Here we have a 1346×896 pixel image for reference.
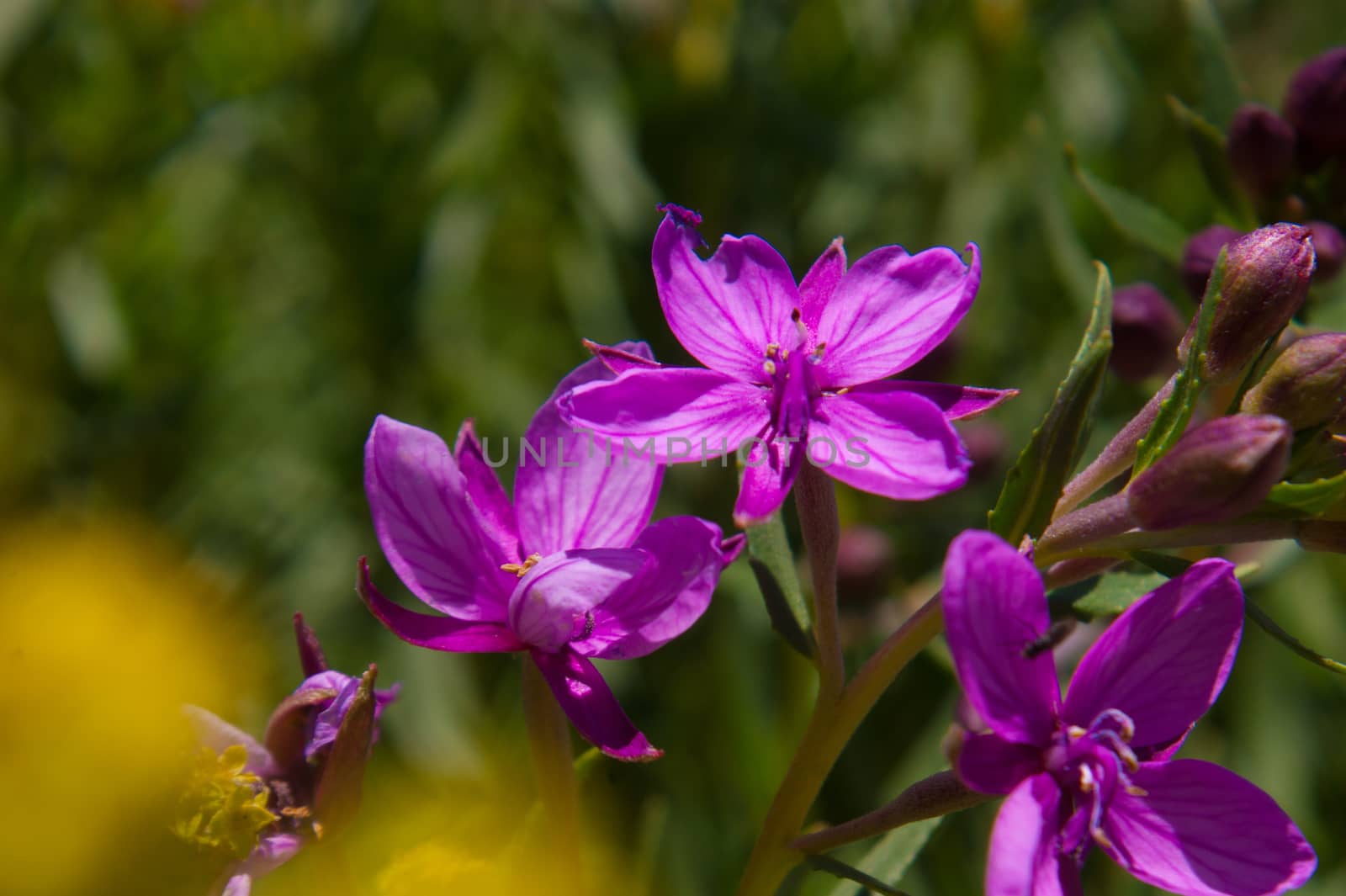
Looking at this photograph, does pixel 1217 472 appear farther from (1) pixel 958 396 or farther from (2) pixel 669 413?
(2) pixel 669 413

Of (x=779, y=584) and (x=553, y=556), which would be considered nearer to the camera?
(x=553, y=556)

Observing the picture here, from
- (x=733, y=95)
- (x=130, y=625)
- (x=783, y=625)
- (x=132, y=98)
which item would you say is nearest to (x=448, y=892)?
(x=783, y=625)

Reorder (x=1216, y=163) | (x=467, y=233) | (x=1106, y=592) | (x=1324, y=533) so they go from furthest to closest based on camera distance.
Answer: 1. (x=467, y=233)
2. (x=1216, y=163)
3. (x=1106, y=592)
4. (x=1324, y=533)

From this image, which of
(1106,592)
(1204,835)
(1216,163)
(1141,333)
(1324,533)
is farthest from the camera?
(1216,163)

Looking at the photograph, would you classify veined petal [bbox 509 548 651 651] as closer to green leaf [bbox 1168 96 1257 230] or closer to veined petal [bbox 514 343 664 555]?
veined petal [bbox 514 343 664 555]

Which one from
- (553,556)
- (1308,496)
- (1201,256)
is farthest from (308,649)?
(1201,256)

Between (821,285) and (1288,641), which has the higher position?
(821,285)

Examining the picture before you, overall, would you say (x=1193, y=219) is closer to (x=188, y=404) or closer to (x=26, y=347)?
(x=188, y=404)
